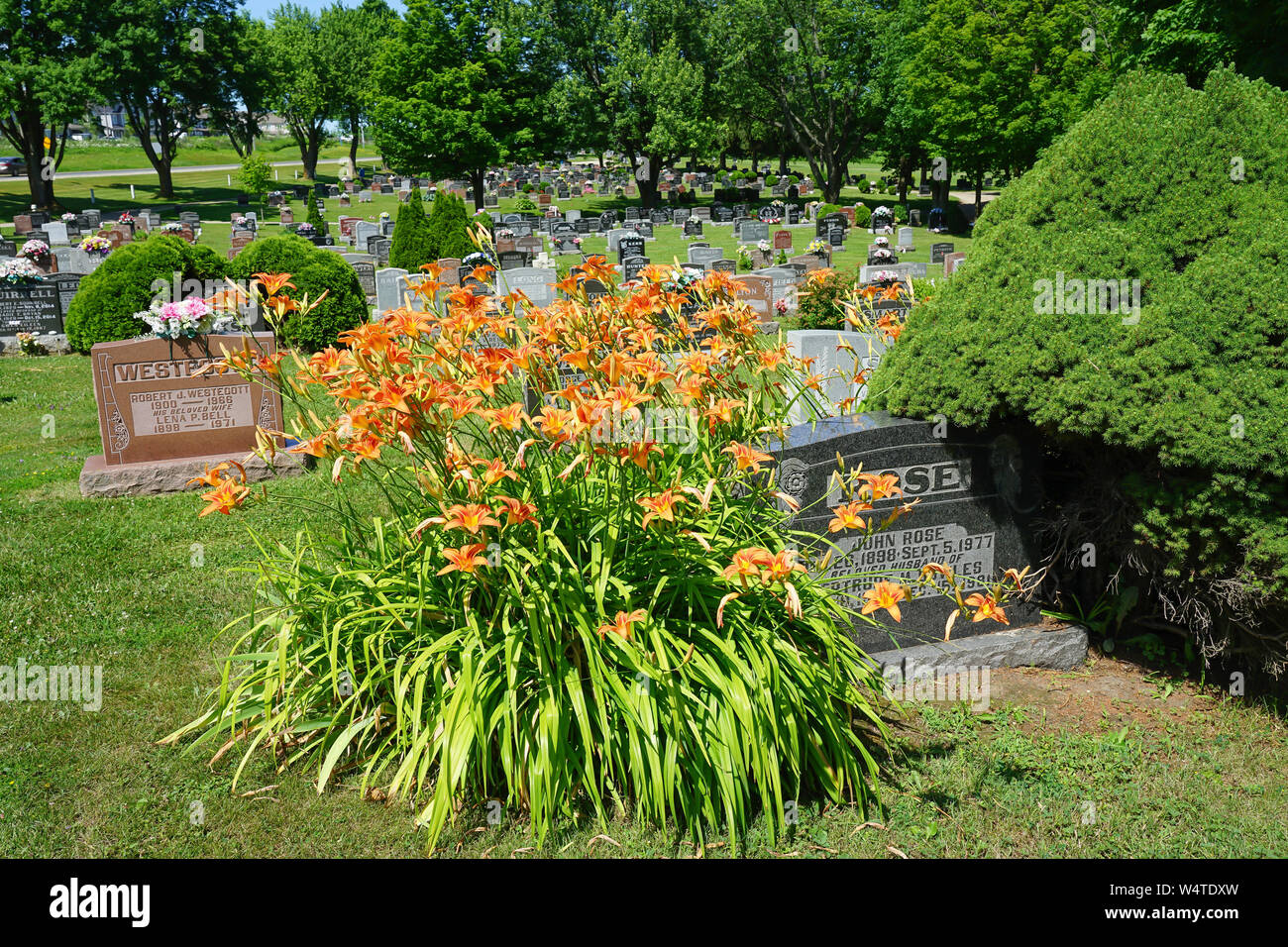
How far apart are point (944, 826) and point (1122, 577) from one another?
7.89ft

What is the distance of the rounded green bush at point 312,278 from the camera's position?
15.1 metres

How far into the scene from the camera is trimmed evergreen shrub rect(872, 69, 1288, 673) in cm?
461

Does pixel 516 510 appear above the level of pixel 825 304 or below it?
below

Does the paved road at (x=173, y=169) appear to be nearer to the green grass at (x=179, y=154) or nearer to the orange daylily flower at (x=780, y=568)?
the green grass at (x=179, y=154)

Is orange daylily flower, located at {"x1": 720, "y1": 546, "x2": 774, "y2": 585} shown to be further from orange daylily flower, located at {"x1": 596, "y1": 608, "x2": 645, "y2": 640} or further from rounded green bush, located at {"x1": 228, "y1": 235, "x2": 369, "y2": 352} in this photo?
rounded green bush, located at {"x1": 228, "y1": 235, "x2": 369, "y2": 352}

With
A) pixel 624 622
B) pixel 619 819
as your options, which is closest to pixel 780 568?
pixel 624 622

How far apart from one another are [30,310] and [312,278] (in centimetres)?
588

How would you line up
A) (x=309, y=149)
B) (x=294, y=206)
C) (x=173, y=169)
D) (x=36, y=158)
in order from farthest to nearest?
(x=173, y=169)
(x=309, y=149)
(x=294, y=206)
(x=36, y=158)

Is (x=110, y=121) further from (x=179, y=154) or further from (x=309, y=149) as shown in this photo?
(x=309, y=149)

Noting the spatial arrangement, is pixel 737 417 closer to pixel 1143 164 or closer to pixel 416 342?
pixel 416 342

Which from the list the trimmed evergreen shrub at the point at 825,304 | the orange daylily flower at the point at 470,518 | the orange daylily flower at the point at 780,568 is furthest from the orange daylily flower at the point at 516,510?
the trimmed evergreen shrub at the point at 825,304

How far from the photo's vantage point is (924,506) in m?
5.81

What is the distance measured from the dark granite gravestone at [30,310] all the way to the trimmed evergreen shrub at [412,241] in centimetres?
630

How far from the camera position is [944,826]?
14.0 feet
